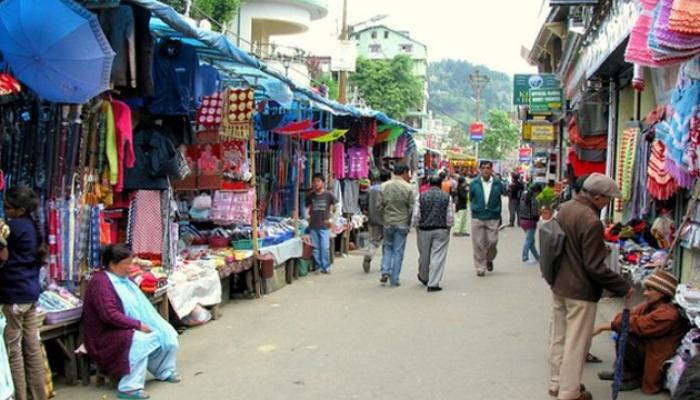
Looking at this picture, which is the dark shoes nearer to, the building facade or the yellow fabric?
the yellow fabric

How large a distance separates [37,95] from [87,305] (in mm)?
1861

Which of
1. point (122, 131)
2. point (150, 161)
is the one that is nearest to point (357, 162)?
point (150, 161)

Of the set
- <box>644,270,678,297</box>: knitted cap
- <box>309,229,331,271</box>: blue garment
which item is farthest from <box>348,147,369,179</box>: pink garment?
<box>644,270,678,297</box>: knitted cap

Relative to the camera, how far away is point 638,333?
20.7 ft

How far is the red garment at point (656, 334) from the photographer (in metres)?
6.21

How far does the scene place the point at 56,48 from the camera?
6.09 m

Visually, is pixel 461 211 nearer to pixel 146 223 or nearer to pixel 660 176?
pixel 146 223

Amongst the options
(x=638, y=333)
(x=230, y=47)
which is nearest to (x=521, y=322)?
(x=638, y=333)

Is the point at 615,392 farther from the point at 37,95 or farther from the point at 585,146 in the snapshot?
the point at 585,146

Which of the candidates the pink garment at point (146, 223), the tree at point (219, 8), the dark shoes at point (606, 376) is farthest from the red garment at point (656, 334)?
the tree at point (219, 8)

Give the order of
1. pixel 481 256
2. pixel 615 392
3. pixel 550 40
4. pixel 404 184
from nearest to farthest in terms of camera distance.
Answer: pixel 615 392 → pixel 404 184 → pixel 481 256 → pixel 550 40

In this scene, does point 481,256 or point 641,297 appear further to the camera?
point 481,256

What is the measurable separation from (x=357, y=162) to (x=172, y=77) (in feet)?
32.2

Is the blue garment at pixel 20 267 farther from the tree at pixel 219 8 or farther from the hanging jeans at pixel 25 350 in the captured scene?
the tree at pixel 219 8
